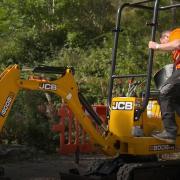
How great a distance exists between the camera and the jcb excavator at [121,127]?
22.4 ft

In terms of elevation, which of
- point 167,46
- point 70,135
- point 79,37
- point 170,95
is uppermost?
point 79,37

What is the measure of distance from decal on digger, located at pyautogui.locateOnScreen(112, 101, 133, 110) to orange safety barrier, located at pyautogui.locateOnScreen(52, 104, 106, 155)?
327cm

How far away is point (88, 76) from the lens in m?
16.5

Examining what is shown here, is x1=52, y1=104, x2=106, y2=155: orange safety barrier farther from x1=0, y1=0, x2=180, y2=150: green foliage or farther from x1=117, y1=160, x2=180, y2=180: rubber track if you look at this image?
x1=117, y1=160, x2=180, y2=180: rubber track

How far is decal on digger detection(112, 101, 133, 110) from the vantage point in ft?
23.4

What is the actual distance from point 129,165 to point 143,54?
11303 mm

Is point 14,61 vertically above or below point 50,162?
above

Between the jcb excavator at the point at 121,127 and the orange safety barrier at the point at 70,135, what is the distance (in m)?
3.25

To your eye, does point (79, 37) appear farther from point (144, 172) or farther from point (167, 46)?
point (144, 172)

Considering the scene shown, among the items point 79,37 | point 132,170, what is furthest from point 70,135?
point 79,37

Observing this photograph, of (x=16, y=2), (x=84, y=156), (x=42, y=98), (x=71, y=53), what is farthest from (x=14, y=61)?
(x=84, y=156)

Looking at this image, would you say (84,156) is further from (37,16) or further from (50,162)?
(37,16)

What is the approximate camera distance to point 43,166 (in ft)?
32.8

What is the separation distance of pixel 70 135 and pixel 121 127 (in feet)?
12.2
